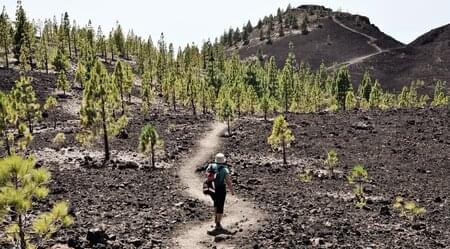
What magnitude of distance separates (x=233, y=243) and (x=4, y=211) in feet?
25.9

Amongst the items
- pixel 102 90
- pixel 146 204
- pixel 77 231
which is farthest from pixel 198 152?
pixel 77 231

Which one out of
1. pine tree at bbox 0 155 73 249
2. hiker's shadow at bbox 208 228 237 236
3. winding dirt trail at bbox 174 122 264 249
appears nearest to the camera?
pine tree at bbox 0 155 73 249

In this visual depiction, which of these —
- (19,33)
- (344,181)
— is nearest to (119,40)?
(19,33)

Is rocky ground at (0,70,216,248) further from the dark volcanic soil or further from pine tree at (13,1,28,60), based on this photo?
pine tree at (13,1,28,60)

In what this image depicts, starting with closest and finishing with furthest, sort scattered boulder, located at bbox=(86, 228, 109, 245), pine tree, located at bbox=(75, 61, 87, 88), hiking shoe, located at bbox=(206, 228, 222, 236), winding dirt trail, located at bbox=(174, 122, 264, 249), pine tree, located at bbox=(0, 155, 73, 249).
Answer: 1. pine tree, located at bbox=(0, 155, 73, 249)
2. scattered boulder, located at bbox=(86, 228, 109, 245)
3. winding dirt trail, located at bbox=(174, 122, 264, 249)
4. hiking shoe, located at bbox=(206, 228, 222, 236)
5. pine tree, located at bbox=(75, 61, 87, 88)

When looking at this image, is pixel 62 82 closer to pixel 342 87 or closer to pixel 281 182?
pixel 342 87

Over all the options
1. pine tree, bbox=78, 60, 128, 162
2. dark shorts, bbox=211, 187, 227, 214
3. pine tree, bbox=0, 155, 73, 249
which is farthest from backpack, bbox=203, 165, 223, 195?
pine tree, bbox=78, 60, 128, 162

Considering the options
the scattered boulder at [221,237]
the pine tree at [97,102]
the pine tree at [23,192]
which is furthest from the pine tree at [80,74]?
the pine tree at [23,192]

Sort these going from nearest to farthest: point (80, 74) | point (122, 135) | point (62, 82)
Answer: point (122, 135), point (62, 82), point (80, 74)

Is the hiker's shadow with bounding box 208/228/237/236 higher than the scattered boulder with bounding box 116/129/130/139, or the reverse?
the scattered boulder with bounding box 116/129/130/139

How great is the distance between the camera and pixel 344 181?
112 feet

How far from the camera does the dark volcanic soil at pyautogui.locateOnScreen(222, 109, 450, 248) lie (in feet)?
56.7

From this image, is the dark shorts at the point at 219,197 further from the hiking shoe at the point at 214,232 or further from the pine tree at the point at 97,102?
the pine tree at the point at 97,102

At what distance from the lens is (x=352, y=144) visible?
51625 millimetres
